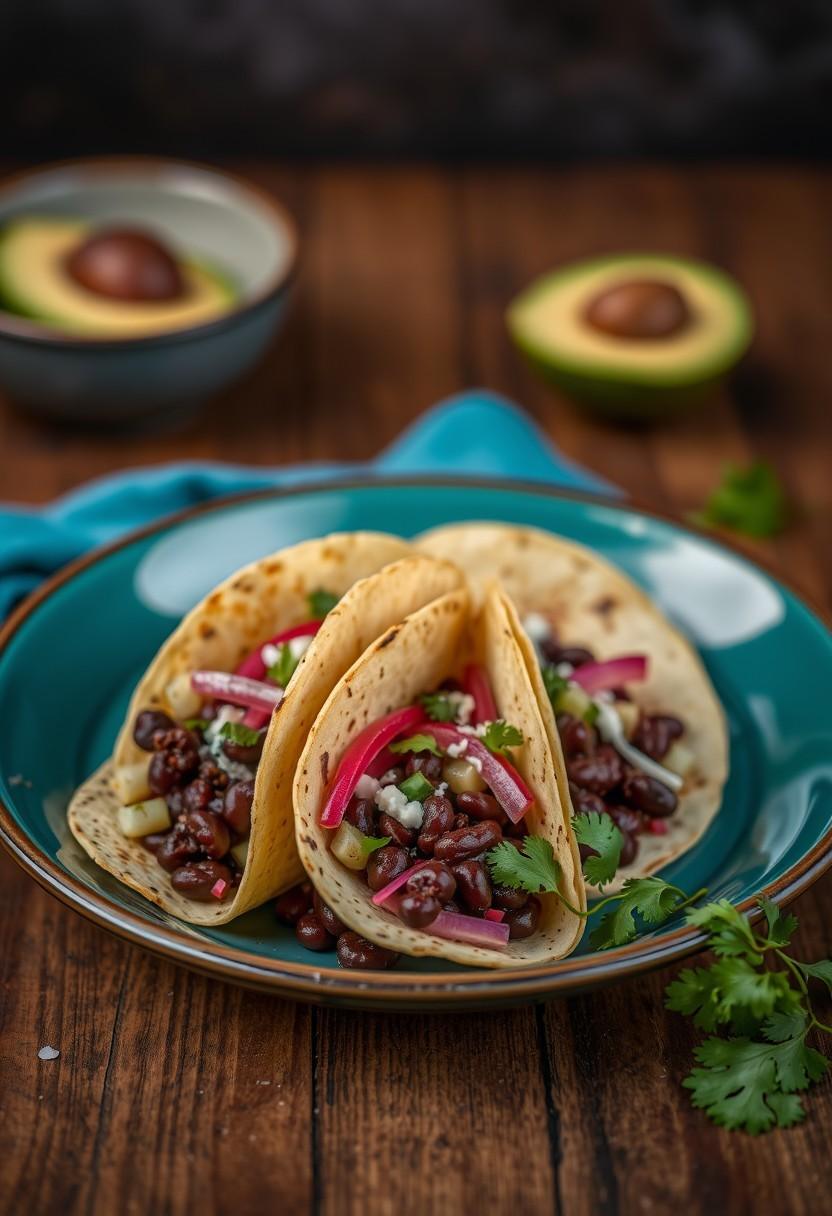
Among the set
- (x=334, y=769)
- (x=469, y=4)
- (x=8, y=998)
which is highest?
(x=469, y=4)

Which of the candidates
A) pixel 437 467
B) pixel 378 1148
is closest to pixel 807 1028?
pixel 378 1148

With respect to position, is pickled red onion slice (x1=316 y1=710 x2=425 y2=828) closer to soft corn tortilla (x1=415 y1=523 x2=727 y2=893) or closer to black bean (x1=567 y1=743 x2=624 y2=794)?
black bean (x1=567 y1=743 x2=624 y2=794)

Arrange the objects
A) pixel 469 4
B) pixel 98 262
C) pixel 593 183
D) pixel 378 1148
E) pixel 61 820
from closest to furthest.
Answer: pixel 378 1148 < pixel 61 820 < pixel 98 262 < pixel 469 4 < pixel 593 183

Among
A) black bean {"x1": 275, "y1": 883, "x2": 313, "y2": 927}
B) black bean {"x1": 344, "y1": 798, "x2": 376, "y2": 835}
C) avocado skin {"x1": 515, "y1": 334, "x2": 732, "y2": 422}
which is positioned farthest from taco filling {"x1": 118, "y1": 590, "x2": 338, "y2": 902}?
avocado skin {"x1": 515, "y1": 334, "x2": 732, "y2": 422}

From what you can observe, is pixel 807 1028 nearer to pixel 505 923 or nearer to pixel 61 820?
pixel 505 923

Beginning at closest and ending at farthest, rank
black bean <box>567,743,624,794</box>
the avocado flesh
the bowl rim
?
black bean <box>567,743,624,794</box>
the bowl rim
the avocado flesh

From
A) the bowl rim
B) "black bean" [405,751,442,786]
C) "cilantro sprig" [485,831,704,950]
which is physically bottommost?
"cilantro sprig" [485,831,704,950]

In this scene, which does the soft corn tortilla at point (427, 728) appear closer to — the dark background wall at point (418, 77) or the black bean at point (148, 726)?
the black bean at point (148, 726)
